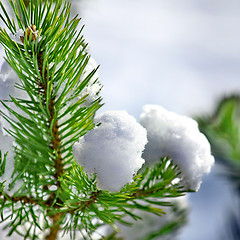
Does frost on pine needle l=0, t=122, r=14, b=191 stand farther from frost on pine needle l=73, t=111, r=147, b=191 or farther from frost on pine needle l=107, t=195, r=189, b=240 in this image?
frost on pine needle l=107, t=195, r=189, b=240

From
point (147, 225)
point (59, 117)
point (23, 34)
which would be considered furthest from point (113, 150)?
point (147, 225)

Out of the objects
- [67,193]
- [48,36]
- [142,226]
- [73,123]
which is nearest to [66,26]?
[48,36]

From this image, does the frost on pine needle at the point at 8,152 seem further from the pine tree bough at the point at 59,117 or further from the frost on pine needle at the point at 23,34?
the frost on pine needle at the point at 23,34

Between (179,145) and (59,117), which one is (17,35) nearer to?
(59,117)

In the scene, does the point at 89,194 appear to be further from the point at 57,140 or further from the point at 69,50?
the point at 69,50

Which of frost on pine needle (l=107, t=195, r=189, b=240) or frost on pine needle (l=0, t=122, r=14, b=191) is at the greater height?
frost on pine needle (l=107, t=195, r=189, b=240)

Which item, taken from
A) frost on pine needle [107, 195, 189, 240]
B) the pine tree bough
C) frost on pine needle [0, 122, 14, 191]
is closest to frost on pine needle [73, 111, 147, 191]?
the pine tree bough

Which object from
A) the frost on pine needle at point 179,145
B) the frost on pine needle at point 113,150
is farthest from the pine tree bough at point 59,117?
the frost on pine needle at point 179,145
